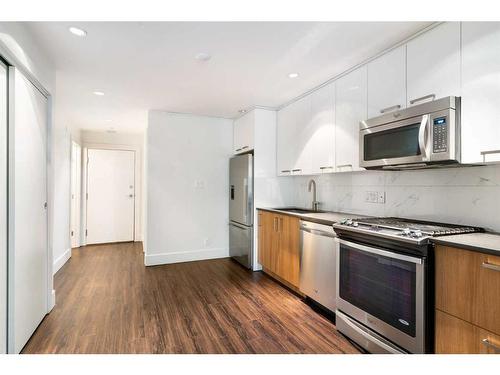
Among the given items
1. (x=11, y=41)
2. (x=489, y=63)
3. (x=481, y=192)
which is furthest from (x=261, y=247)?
(x=11, y=41)

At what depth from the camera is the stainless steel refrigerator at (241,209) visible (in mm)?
3789

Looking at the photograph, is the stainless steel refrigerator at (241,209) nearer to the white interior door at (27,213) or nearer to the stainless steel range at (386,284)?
the stainless steel range at (386,284)

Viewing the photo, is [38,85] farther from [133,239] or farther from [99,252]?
[133,239]

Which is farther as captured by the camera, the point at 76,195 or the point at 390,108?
the point at 76,195

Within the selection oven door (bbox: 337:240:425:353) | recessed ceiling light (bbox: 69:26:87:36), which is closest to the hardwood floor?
oven door (bbox: 337:240:425:353)

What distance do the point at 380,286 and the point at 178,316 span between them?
1.75 m

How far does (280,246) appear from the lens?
319 centimetres

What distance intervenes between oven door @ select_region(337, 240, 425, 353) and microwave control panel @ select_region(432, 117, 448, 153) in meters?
0.71

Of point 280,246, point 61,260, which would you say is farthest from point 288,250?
point 61,260

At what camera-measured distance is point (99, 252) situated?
4812 mm

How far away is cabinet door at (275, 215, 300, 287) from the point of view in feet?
9.43

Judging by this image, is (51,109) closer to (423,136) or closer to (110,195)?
(423,136)

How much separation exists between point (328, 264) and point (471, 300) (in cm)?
112

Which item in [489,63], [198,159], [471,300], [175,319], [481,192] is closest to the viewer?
[471,300]
